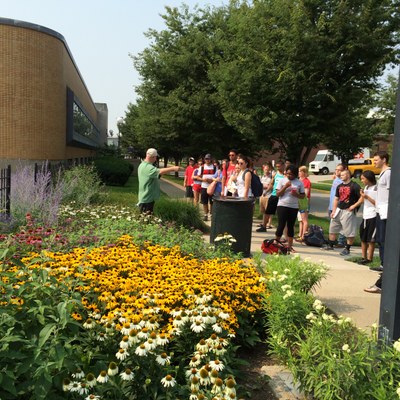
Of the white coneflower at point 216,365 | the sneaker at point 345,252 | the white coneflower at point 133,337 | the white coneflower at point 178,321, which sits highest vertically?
the white coneflower at point 133,337

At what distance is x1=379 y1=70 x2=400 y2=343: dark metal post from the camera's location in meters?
2.87

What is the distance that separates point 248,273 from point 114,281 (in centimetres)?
152

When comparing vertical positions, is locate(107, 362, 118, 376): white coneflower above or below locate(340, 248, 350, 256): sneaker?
above

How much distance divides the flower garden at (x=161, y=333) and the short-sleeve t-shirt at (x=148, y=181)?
290 cm

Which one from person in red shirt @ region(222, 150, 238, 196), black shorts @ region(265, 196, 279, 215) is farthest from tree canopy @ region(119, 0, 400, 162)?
black shorts @ region(265, 196, 279, 215)

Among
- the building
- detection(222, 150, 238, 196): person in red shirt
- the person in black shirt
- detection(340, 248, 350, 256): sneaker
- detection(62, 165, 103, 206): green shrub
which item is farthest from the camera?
the building

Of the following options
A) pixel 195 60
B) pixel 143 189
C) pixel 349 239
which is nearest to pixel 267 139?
pixel 349 239

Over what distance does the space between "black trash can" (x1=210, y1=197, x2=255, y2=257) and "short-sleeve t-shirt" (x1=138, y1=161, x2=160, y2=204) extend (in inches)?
43.1

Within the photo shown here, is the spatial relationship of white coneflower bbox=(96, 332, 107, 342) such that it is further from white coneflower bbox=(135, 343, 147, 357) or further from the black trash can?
the black trash can

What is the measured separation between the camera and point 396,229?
2896 millimetres

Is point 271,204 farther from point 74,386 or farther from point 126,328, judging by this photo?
point 74,386

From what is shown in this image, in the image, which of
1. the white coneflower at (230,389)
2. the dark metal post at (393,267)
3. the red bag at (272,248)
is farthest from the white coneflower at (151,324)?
the red bag at (272,248)

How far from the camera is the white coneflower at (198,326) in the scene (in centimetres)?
297

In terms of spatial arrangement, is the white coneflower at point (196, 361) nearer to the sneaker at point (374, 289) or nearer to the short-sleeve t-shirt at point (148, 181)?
the sneaker at point (374, 289)
